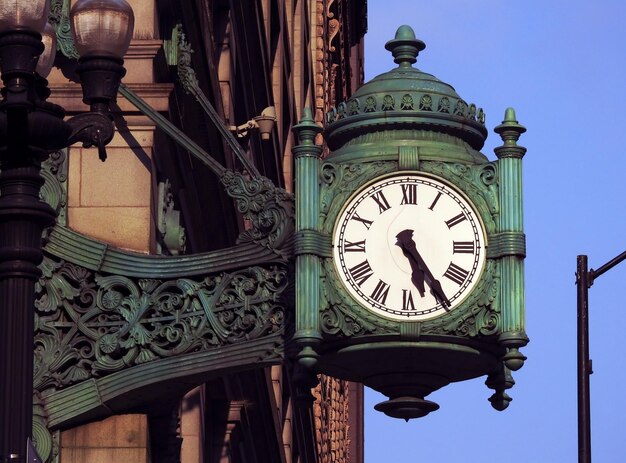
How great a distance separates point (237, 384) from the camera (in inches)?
1140

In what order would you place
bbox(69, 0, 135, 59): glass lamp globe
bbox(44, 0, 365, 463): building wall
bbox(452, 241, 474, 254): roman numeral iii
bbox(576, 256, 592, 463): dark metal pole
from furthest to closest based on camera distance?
1. bbox(576, 256, 592, 463): dark metal pole
2. bbox(44, 0, 365, 463): building wall
3. bbox(452, 241, 474, 254): roman numeral iii
4. bbox(69, 0, 135, 59): glass lamp globe

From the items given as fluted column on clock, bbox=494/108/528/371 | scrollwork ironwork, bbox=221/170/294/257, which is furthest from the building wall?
fluted column on clock, bbox=494/108/528/371

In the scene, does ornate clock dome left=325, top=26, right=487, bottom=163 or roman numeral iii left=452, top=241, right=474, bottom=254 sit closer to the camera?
roman numeral iii left=452, top=241, right=474, bottom=254

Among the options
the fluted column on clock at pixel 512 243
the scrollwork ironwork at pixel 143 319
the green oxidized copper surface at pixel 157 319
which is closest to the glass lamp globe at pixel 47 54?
the green oxidized copper surface at pixel 157 319

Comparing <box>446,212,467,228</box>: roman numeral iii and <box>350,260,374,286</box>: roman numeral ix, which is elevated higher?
<box>446,212,467,228</box>: roman numeral iii

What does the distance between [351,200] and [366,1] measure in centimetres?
6388

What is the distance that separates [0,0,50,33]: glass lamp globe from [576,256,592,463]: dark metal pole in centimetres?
1112

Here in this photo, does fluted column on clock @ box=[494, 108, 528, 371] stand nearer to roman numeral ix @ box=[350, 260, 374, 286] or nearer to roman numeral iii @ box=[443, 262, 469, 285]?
roman numeral iii @ box=[443, 262, 469, 285]

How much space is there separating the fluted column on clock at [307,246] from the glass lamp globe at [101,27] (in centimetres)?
252

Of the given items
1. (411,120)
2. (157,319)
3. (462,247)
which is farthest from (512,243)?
(157,319)

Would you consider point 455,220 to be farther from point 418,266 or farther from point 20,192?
point 20,192

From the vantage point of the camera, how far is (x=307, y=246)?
51.5ft

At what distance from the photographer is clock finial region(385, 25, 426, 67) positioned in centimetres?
1736

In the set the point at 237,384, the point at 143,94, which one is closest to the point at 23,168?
the point at 143,94
